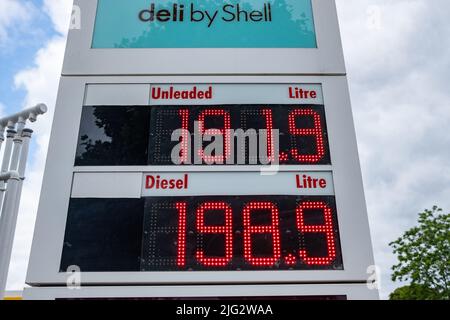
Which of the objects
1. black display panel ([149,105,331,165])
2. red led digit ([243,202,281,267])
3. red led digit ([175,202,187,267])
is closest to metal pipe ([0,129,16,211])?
black display panel ([149,105,331,165])

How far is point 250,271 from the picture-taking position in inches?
128

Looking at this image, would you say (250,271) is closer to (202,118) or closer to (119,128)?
(202,118)

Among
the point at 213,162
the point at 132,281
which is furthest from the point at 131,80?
the point at 132,281

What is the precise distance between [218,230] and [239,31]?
2.46m

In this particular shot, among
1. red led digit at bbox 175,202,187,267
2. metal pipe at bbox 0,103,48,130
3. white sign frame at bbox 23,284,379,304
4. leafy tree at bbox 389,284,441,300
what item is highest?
metal pipe at bbox 0,103,48,130

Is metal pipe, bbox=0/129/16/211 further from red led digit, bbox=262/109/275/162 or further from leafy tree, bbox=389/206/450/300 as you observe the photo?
leafy tree, bbox=389/206/450/300

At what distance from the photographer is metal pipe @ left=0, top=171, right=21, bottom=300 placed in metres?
3.97

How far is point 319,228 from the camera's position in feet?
11.1

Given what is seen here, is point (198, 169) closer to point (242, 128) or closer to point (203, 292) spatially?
point (242, 128)

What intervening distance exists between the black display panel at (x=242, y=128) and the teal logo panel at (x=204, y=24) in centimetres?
99

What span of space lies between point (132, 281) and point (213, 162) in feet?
4.14

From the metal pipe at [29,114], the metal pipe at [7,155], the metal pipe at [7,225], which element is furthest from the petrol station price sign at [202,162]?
the metal pipe at [7,155]

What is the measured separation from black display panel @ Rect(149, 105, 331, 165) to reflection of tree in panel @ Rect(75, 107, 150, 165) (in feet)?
0.37
